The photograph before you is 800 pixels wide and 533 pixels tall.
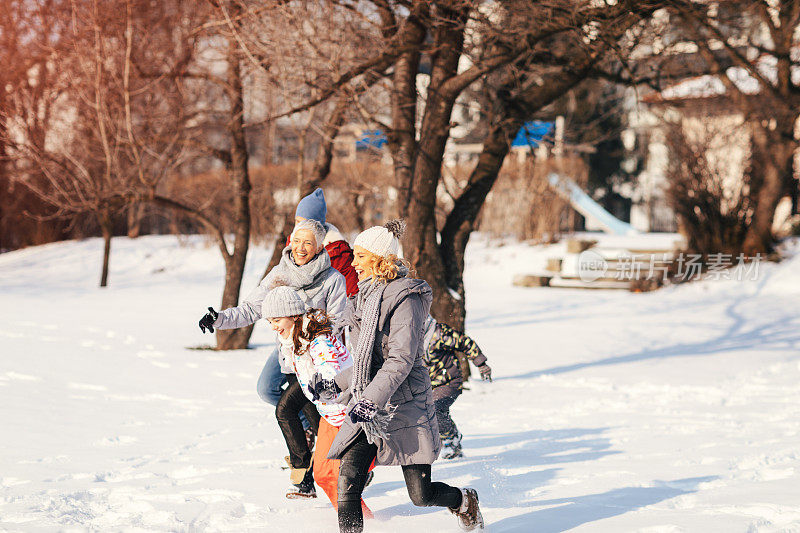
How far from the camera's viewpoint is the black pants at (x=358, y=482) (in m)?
3.62

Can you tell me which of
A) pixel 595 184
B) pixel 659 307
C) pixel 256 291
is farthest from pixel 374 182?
pixel 256 291

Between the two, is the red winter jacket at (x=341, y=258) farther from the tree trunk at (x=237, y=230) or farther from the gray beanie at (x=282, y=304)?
the tree trunk at (x=237, y=230)

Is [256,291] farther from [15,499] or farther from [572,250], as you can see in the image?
[572,250]

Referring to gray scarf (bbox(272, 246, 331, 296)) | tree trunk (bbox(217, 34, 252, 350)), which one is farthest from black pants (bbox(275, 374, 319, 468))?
tree trunk (bbox(217, 34, 252, 350))

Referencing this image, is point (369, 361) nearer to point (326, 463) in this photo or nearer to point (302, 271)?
point (326, 463)

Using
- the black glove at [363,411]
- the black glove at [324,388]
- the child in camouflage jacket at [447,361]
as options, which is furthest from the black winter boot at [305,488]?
the black glove at [363,411]

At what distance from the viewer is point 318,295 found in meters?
4.62

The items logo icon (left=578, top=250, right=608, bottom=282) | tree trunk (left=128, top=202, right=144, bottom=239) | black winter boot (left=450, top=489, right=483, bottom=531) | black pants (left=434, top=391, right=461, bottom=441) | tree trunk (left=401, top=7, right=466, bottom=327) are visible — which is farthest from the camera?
tree trunk (left=128, top=202, right=144, bottom=239)

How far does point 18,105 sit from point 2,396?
387 inches

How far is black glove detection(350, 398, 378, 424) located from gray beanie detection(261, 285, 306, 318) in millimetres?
812

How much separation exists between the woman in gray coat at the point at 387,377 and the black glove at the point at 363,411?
0.28 feet

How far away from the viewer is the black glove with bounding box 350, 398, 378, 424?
337 cm

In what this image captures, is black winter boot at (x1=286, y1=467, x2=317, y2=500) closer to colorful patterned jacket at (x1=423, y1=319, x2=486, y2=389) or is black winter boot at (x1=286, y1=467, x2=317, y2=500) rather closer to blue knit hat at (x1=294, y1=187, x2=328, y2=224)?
colorful patterned jacket at (x1=423, y1=319, x2=486, y2=389)

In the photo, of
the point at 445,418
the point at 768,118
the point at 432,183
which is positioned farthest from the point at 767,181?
the point at 445,418
